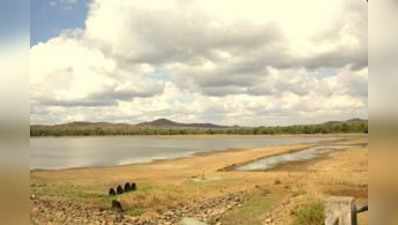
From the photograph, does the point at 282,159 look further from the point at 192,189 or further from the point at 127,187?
the point at 127,187

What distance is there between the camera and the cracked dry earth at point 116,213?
2.38m

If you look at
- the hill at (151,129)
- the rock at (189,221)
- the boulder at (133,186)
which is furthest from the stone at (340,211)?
the boulder at (133,186)

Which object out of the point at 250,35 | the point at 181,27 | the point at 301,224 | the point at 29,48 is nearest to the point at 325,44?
the point at 250,35

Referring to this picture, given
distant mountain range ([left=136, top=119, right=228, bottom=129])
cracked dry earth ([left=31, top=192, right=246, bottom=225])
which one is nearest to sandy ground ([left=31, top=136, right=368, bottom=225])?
cracked dry earth ([left=31, top=192, right=246, bottom=225])

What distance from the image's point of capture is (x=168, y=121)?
2.39 metres

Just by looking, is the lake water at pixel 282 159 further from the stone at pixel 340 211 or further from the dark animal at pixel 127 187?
the dark animal at pixel 127 187

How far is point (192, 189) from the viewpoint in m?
2.38

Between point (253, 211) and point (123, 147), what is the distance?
0.66 m

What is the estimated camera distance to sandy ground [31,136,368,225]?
2287 millimetres

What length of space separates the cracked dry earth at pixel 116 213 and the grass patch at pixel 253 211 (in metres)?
0.03

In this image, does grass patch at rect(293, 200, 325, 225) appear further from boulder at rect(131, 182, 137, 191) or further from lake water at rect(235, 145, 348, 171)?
boulder at rect(131, 182, 137, 191)

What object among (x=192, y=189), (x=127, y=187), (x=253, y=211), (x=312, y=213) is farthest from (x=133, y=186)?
(x=312, y=213)

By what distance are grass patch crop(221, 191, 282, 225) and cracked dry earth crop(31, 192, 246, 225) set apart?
0.09ft

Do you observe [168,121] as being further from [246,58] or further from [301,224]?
[301,224]
